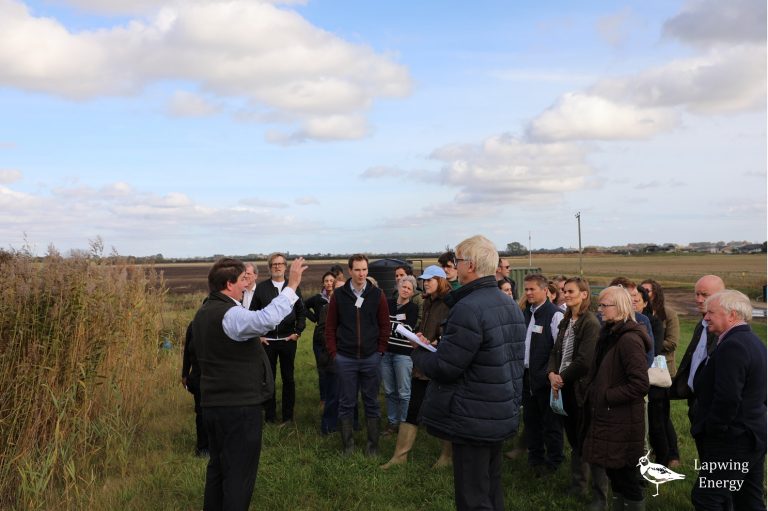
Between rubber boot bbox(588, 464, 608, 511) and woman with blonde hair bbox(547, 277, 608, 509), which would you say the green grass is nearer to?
rubber boot bbox(588, 464, 608, 511)

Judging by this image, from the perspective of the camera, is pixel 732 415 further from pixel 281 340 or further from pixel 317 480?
pixel 281 340

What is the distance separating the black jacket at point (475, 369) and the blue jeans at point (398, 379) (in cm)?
310

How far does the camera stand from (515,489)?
5.38m

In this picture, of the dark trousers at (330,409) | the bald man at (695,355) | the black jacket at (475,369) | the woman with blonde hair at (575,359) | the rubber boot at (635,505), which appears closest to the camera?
the black jacket at (475,369)

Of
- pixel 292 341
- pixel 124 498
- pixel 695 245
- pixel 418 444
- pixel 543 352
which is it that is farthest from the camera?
pixel 695 245

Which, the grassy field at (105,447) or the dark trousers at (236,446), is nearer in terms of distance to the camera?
the dark trousers at (236,446)

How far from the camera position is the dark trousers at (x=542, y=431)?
18.9ft

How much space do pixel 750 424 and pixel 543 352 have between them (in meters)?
2.14

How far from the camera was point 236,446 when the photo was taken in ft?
13.3

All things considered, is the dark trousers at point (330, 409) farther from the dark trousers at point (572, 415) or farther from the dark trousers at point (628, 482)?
the dark trousers at point (628, 482)

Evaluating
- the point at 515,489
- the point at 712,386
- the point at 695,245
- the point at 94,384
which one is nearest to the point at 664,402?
the point at 515,489

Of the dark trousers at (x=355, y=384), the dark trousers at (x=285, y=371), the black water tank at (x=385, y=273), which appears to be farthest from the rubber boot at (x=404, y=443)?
the black water tank at (x=385, y=273)

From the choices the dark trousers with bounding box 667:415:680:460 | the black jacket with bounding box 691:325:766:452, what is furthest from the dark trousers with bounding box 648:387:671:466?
the black jacket with bounding box 691:325:766:452

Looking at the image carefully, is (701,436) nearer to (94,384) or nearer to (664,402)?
(664,402)
